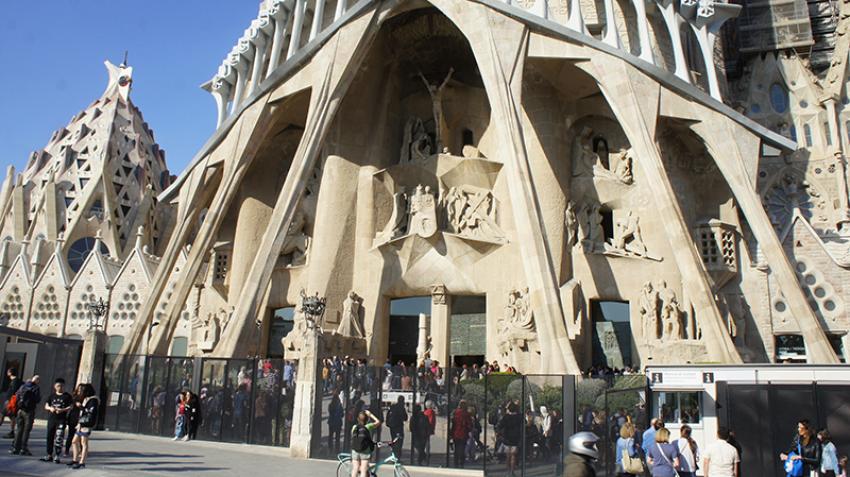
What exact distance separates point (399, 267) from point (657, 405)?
11620 millimetres

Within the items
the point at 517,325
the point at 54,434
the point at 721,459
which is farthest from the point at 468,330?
the point at 721,459

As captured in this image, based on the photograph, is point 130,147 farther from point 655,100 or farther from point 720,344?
point 720,344

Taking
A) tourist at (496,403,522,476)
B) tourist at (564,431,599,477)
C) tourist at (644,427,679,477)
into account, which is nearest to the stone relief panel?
tourist at (496,403,522,476)

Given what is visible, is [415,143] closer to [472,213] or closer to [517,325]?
[472,213]

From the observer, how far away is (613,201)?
20.1 meters

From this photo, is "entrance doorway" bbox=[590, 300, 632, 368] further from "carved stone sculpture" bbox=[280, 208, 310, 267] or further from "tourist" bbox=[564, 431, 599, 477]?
"tourist" bbox=[564, 431, 599, 477]

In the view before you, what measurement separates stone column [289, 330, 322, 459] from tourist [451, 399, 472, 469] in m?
2.33

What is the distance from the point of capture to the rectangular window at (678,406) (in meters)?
10.1

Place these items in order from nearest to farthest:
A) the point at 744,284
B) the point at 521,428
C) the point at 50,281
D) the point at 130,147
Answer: the point at 521,428, the point at 744,284, the point at 50,281, the point at 130,147

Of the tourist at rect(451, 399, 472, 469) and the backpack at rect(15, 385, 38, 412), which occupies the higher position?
the backpack at rect(15, 385, 38, 412)

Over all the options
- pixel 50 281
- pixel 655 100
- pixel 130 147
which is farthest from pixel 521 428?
pixel 130 147

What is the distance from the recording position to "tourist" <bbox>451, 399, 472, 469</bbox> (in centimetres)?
1084

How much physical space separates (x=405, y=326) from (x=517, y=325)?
4691mm

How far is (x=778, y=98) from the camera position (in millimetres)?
26984
